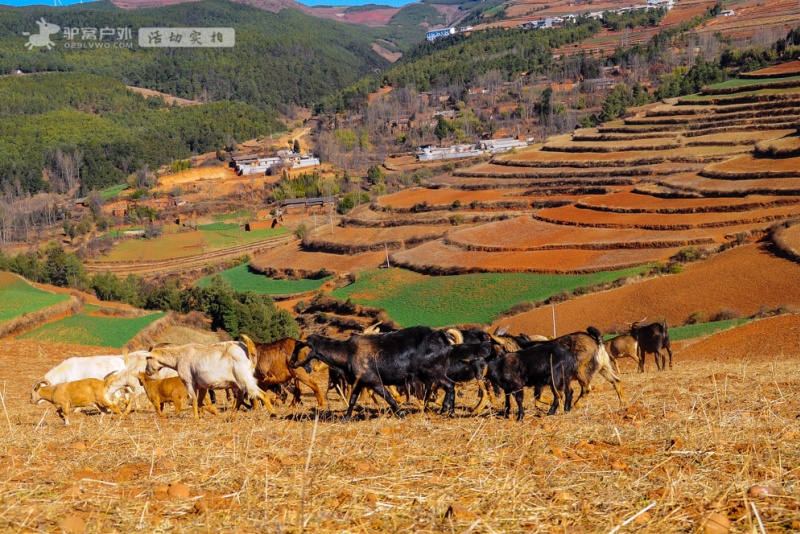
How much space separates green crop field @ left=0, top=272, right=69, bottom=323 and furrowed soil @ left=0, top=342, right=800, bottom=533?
28111 mm

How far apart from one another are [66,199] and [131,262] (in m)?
45.1

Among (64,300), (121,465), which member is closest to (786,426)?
(121,465)

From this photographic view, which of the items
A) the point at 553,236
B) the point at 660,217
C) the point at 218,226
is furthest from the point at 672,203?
the point at 218,226

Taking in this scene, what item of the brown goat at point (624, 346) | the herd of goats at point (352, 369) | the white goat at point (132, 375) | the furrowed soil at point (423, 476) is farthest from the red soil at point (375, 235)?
the furrowed soil at point (423, 476)

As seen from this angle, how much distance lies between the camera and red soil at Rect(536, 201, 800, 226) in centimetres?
4803

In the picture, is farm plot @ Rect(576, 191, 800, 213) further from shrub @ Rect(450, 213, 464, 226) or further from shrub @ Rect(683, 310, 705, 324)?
shrub @ Rect(683, 310, 705, 324)

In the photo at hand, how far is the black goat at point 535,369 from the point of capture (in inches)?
Answer: 461

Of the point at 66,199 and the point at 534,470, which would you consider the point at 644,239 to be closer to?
the point at 534,470

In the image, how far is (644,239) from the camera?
4859cm

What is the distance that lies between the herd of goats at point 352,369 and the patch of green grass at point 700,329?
1613 centimetres

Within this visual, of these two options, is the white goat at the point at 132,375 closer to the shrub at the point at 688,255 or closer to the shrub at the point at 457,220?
the shrub at the point at 688,255

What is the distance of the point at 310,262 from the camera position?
213ft

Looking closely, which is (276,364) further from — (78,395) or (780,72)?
(780,72)

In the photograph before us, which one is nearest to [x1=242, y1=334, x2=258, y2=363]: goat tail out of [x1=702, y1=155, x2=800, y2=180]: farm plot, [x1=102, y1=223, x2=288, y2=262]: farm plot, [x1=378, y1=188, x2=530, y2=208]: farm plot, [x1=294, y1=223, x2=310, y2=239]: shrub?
[x1=702, y1=155, x2=800, y2=180]: farm plot
